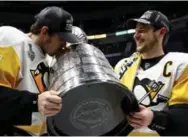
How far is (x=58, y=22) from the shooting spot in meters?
1.57

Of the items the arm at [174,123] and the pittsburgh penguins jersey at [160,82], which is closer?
the arm at [174,123]

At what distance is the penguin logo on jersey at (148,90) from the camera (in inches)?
66.9

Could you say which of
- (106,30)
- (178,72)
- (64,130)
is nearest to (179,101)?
(178,72)

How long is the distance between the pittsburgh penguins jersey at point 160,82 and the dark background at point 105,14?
10.1 feet

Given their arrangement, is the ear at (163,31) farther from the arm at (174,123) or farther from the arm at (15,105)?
the arm at (15,105)

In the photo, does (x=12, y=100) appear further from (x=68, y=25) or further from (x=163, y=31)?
(x=163, y=31)

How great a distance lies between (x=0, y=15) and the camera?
15.8 feet

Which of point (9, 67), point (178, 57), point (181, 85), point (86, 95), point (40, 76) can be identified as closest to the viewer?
point (86, 95)

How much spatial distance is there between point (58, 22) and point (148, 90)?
48 cm

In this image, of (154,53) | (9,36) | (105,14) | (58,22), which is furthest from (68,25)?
(105,14)

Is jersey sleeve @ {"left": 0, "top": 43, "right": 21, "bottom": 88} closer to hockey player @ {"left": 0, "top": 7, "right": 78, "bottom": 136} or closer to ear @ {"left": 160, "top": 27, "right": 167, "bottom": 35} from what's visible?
hockey player @ {"left": 0, "top": 7, "right": 78, "bottom": 136}

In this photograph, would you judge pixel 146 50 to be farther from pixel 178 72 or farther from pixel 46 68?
pixel 46 68

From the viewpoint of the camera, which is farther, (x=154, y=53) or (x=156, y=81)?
(x=154, y=53)

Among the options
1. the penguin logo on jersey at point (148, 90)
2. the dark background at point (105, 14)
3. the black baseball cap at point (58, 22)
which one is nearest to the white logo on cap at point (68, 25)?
the black baseball cap at point (58, 22)
